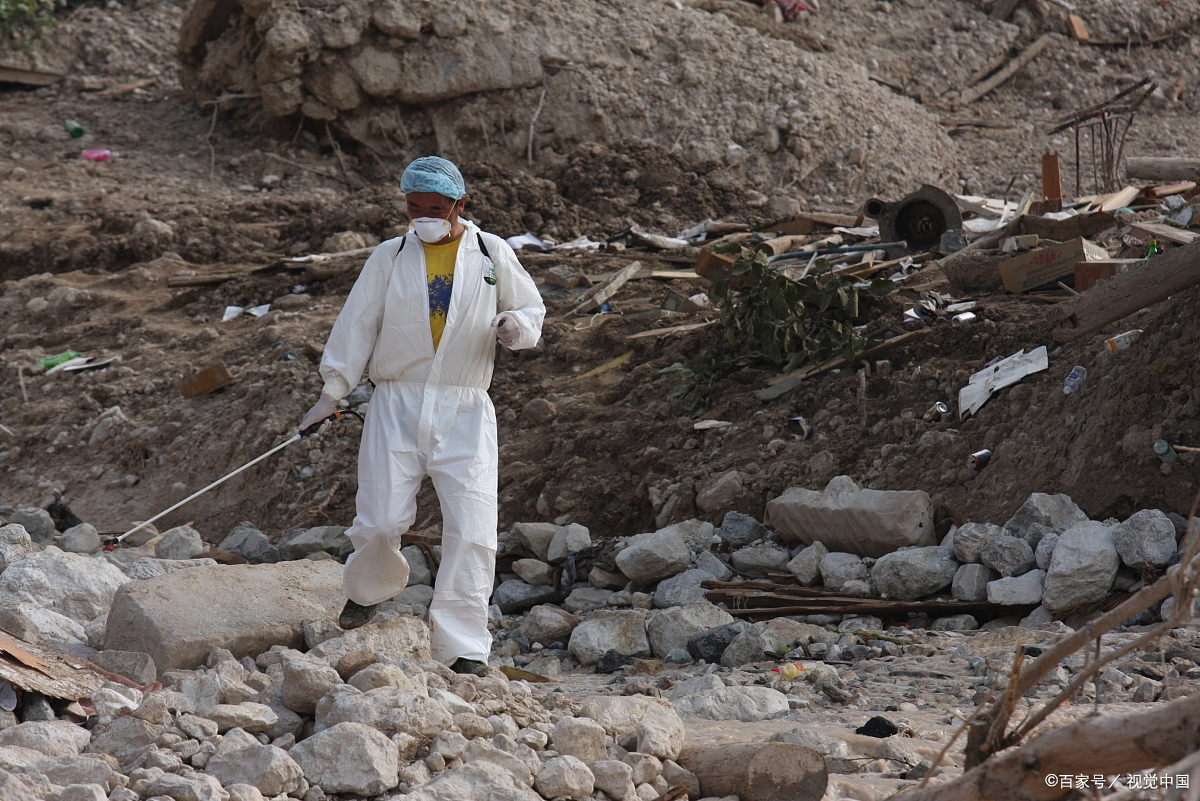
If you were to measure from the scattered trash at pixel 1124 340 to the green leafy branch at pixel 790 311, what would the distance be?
1351 mm

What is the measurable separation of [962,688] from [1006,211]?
7152 millimetres

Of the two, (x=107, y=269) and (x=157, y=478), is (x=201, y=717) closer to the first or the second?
(x=157, y=478)

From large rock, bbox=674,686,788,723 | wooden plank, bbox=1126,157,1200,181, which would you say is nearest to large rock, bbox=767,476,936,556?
large rock, bbox=674,686,788,723

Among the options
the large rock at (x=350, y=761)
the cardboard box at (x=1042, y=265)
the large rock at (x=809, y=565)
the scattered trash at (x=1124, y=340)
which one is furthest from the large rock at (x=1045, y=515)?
the large rock at (x=350, y=761)

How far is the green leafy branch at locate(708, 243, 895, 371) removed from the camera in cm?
655

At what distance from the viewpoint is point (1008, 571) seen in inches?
186

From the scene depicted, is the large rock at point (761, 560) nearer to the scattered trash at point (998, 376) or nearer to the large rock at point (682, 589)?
the large rock at point (682, 589)

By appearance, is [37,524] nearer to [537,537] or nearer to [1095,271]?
[537,537]

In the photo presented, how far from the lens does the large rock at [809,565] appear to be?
17.1 feet

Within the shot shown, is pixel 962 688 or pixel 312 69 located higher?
pixel 312 69

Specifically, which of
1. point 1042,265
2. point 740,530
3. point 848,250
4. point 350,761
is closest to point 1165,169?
point 848,250

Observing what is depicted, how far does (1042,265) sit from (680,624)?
3496 mm

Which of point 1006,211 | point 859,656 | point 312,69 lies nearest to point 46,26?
point 312,69

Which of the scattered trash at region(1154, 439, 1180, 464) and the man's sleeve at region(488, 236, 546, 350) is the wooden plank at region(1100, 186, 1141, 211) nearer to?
the scattered trash at region(1154, 439, 1180, 464)
